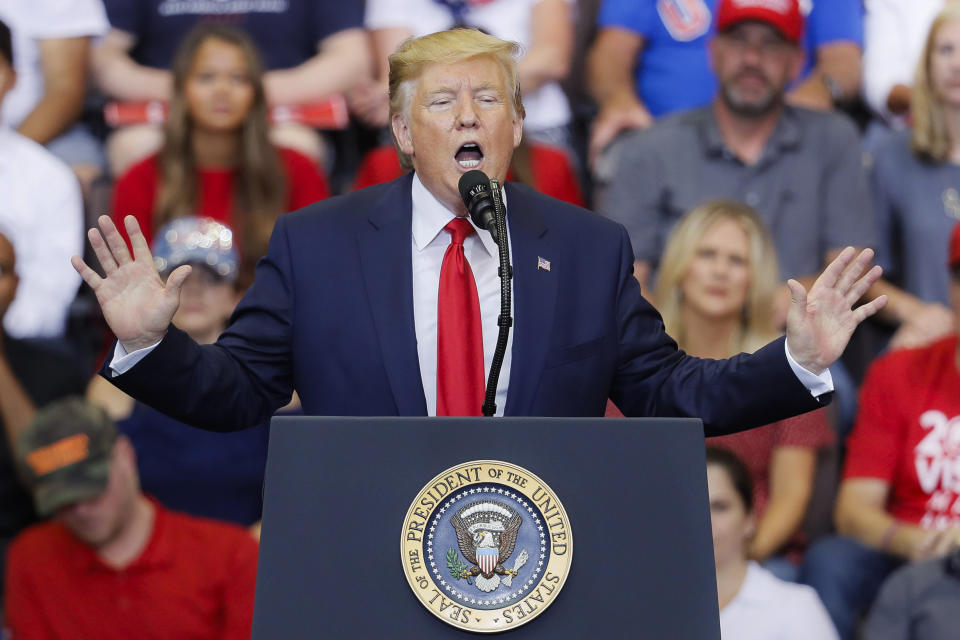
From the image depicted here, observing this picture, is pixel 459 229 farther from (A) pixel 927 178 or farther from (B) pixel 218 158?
(A) pixel 927 178

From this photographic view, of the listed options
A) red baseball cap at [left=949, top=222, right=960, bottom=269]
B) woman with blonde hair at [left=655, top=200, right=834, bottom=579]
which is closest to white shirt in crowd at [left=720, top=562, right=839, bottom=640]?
woman with blonde hair at [left=655, top=200, right=834, bottom=579]

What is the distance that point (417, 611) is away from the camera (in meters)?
1.44

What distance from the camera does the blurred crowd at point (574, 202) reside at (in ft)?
10.5

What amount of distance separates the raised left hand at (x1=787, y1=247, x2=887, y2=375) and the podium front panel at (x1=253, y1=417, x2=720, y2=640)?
1.10 feet

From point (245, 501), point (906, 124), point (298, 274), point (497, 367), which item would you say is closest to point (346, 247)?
point (298, 274)

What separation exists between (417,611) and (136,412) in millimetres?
2334

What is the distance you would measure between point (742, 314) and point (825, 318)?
204 cm

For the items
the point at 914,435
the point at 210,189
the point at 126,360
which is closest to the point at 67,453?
the point at 210,189

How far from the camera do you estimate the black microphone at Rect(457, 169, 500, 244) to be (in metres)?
1.69

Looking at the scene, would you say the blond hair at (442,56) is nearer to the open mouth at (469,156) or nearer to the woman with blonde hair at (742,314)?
the open mouth at (469,156)

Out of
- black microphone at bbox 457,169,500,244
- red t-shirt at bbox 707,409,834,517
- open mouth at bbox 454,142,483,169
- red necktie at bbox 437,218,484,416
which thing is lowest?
red t-shirt at bbox 707,409,834,517

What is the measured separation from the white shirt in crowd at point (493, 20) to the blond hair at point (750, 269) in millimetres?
895

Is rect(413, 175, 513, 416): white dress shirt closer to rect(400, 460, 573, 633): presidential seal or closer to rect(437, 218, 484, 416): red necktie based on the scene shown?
rect(437, 218, 484, 416): red necktie

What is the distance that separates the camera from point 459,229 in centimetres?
193
